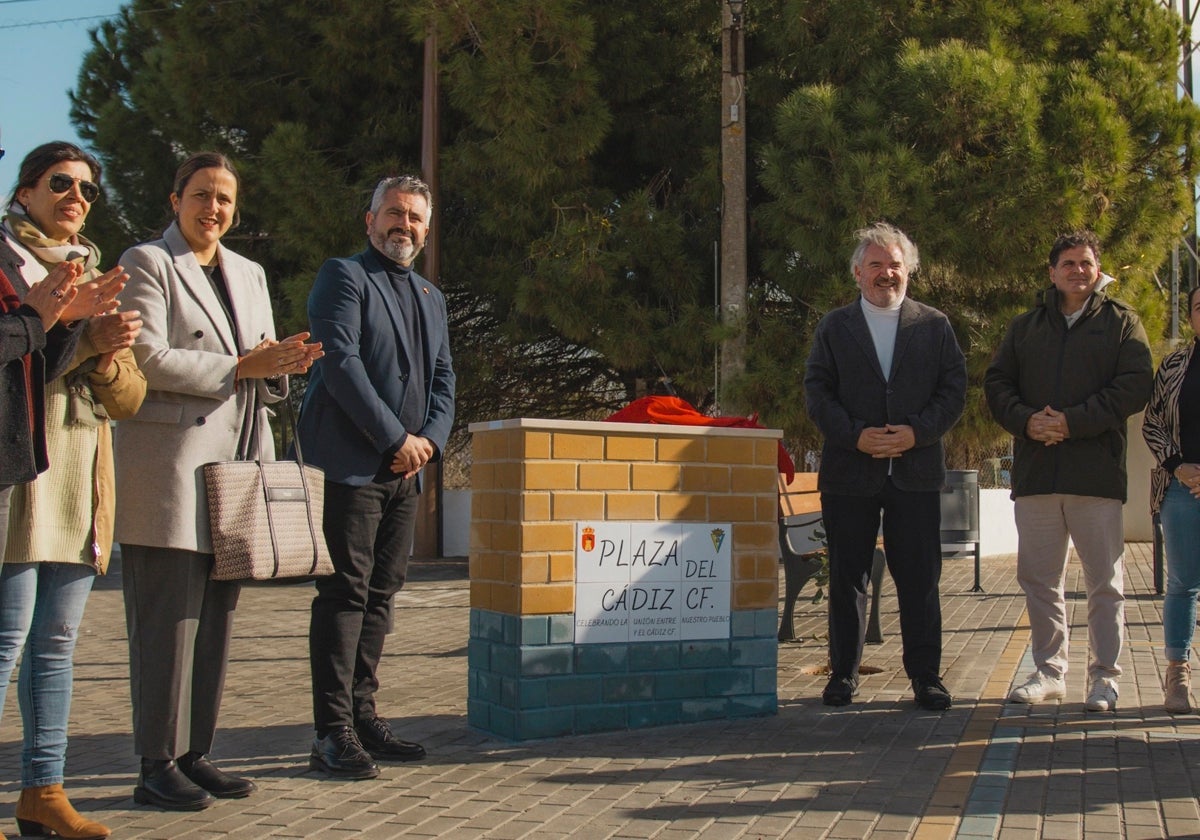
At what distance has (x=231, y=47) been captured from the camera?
15906mm

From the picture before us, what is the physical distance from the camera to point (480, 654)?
578 cm

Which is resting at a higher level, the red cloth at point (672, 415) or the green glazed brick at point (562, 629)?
the red cloth at point (672, 415)

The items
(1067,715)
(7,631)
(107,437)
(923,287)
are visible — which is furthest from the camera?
(923,287)

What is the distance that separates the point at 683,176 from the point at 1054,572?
32.1ft

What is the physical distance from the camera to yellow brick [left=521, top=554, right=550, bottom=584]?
17.9 ft

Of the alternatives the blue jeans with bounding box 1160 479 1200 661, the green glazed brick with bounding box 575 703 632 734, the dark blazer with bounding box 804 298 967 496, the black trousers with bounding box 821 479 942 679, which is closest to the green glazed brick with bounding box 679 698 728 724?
the green glazed brick with bounding box 575 703 632 734

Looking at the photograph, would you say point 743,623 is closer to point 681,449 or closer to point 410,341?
point 681,449

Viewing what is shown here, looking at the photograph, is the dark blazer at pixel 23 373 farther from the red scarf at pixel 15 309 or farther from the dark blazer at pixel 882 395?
the dark blazer at pixel 882 395

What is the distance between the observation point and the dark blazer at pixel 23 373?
12.1 ft

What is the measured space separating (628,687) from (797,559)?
317 centimetres

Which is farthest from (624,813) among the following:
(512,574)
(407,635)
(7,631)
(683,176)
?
(683,176)

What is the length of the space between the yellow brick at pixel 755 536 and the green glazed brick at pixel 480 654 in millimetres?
1217

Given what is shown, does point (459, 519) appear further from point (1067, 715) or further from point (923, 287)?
point (1067, 715)

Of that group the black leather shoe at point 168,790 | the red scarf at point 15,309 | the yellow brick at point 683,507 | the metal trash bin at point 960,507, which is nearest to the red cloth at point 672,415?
the yellow brick at point 683,507
